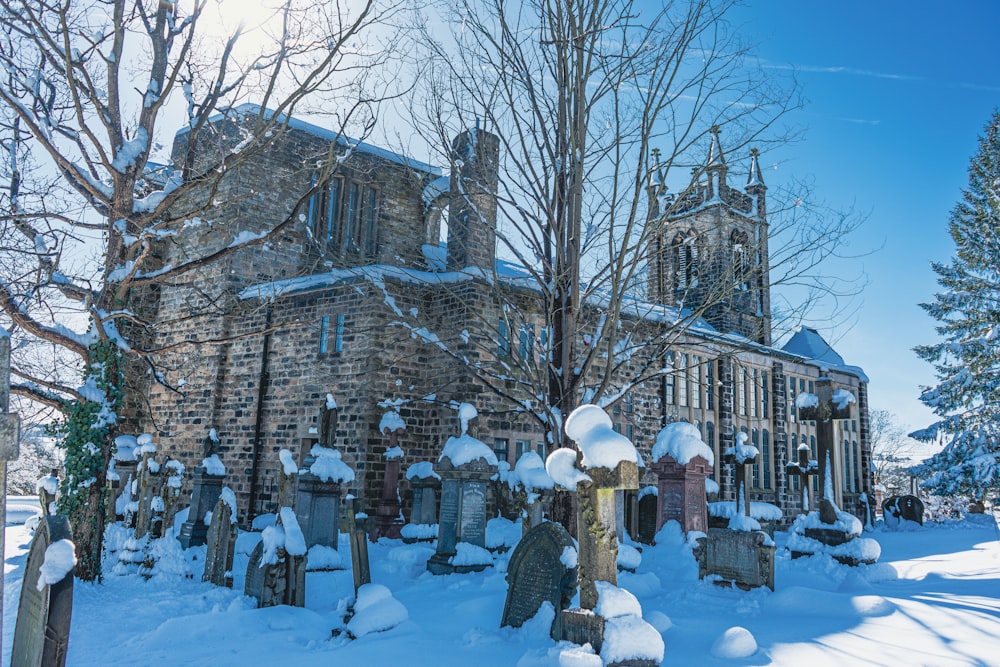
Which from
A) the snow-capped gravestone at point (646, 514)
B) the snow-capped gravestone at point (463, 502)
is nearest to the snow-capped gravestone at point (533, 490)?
the snow-capped gravestone at point (463, 502)

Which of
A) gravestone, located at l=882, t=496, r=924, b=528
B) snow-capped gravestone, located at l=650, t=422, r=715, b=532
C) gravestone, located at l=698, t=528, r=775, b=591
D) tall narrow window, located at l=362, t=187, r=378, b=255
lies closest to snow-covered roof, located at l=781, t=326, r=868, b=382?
gravestone, located at l=882, t=496, r=924, b=528

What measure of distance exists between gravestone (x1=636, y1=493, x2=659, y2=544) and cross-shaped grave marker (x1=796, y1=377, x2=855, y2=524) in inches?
126

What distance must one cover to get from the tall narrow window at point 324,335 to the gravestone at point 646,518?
8.03 metres

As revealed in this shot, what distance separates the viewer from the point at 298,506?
11.1 meters

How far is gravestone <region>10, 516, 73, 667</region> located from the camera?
3896mm

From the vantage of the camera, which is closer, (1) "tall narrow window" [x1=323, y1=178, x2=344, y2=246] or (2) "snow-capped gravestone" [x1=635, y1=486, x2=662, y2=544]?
(2) "snow-capped gravestone" [x1=635, y1=486, x2=662, y2=544]

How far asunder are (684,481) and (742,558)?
10.1ft

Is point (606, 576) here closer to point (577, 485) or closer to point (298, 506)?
point (577, 485)

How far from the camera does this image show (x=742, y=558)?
8.95m

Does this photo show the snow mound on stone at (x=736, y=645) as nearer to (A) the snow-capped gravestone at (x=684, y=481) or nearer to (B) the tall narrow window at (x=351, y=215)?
(A) the snow-capped gravestone at (x=684, y=481)

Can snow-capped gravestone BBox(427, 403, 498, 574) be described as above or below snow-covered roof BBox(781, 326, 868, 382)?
below

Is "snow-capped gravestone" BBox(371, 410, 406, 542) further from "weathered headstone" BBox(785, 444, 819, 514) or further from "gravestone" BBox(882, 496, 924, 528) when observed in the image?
"gravestone" BBox(882, 496, 924, 528)

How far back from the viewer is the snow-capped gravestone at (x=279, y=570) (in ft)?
24.9

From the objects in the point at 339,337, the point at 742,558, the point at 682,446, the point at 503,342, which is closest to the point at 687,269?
the point at 682,446
